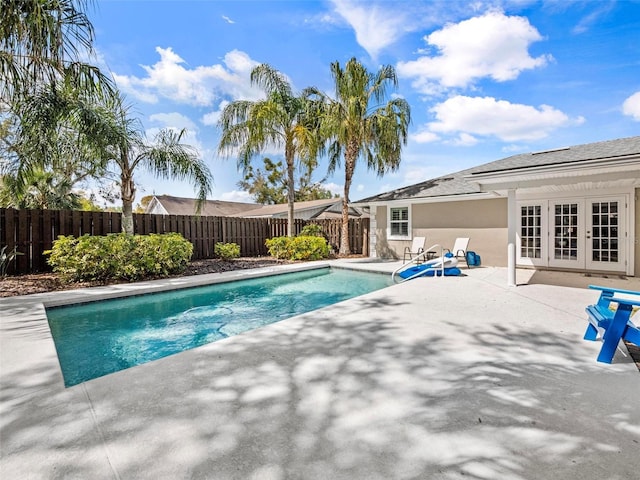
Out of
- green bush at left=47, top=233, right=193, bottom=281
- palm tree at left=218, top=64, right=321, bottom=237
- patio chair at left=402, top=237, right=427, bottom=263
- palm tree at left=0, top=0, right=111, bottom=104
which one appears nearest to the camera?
palm tree at left=0, top=0, right=111, bottom=104

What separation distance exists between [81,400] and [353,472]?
2.22 m

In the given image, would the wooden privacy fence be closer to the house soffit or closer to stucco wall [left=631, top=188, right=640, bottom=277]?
the house soffit

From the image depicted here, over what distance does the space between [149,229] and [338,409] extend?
11585 mm

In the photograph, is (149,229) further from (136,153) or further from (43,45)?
(43,45)

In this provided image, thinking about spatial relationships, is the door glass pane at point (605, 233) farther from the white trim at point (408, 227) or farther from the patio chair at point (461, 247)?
the white trim at point (408, 227)

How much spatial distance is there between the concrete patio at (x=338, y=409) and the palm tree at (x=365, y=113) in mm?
10006

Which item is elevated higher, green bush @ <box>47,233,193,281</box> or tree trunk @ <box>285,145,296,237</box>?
tree trunk @ <box>285,145,296,237</box>

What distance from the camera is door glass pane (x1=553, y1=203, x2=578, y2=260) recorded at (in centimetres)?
921

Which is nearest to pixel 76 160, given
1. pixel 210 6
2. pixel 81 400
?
pixel 210 6

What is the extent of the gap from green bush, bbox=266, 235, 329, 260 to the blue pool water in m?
3.89

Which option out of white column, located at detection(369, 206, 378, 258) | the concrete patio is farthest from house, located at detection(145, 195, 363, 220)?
the concrete patio

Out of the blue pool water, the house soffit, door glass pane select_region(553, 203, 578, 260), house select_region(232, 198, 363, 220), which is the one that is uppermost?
house select_region(232, 198, 363, 220)

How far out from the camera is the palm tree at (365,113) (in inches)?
486

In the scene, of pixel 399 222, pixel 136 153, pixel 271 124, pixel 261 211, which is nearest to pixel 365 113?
pixel 271 124
